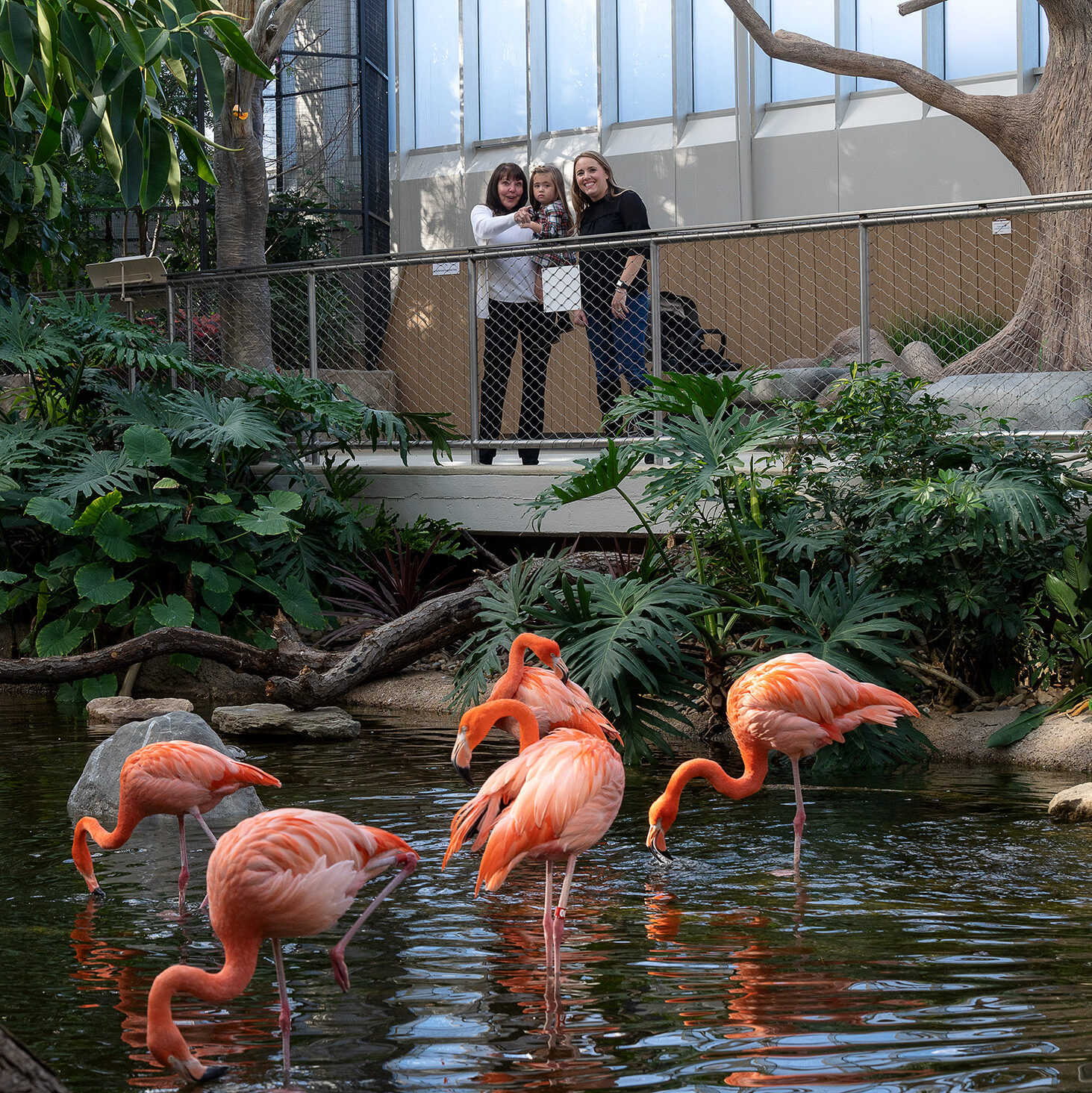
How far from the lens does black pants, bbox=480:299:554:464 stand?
31.7 feet

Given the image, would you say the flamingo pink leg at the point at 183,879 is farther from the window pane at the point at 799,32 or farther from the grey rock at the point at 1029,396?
the window pane at the point at 799,32

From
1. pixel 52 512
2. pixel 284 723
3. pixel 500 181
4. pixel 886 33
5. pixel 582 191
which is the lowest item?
pixel 284 723

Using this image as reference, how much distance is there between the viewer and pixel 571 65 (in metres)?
15.5

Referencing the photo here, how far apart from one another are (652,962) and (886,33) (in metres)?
12.3

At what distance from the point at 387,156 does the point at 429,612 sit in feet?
32.5

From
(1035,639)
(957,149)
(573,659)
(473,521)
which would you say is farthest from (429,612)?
(957,149)

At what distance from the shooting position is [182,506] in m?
9.39

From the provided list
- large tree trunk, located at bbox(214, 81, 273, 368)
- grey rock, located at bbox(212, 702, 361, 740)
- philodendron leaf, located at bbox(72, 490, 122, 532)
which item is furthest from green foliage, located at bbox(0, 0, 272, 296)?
large tree trunk, located at bbox(214, 81, 273, 368)

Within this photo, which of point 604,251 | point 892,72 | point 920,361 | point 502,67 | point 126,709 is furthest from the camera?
point 502,67

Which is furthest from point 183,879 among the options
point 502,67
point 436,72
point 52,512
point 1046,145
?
point 436,72

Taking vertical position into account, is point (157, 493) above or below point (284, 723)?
above

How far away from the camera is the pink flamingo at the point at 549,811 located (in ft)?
12.6

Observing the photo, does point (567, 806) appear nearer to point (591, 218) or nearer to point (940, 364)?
point (591, 218)

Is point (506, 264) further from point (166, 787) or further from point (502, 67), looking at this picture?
point (502, 67)
